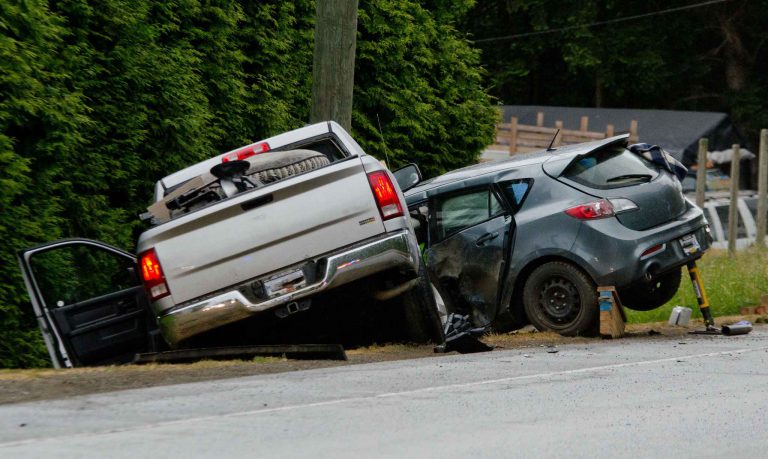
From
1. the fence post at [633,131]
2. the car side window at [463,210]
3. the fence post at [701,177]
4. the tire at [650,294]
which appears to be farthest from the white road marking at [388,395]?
the fence post at [633,131]

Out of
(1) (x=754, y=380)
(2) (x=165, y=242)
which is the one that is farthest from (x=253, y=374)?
(1) (x=754, y=380)

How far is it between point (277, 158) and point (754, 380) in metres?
4.22

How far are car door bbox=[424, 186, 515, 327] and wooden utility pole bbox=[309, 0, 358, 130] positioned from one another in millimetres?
1542

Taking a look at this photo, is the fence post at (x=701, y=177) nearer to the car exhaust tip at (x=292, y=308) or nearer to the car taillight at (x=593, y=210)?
the car taillight at (x=593, y=210)

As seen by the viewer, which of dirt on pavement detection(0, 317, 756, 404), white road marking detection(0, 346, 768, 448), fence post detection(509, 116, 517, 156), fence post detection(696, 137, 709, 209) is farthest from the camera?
fence post detection(509, 116, 517, 156)

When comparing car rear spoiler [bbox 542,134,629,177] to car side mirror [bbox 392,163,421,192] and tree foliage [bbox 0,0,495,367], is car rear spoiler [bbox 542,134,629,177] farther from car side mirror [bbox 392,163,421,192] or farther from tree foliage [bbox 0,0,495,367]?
tree foliage [bbox 0,0,495,367]

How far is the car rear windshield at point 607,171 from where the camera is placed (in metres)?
12.7

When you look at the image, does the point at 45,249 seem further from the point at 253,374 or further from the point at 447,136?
the point at 447,136

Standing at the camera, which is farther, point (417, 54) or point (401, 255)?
point (417, 54)

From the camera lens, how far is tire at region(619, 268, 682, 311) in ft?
45.8

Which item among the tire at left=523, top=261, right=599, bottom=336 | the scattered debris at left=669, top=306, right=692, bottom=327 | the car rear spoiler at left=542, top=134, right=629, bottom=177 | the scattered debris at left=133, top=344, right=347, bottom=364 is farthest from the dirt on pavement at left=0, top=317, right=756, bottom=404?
the scattered debris at left=669, top=306, right=692, bottom=327

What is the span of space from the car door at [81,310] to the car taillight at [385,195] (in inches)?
83.4

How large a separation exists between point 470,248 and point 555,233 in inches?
36.4

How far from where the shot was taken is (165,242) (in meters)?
9.88
